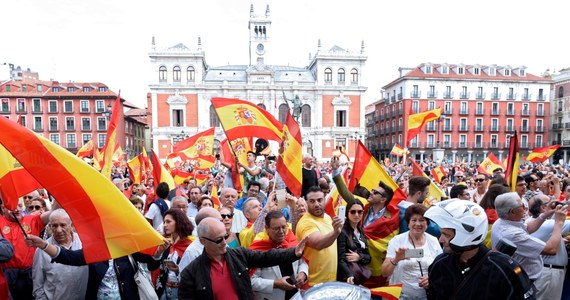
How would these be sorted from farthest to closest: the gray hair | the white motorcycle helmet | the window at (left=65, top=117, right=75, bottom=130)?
the window at (left=65, top=117, right=75, bottom=130) → the gray hair → the white motorcycle helmet

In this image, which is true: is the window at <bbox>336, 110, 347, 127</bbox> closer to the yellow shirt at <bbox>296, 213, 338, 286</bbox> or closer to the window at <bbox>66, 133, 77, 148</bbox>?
the window at <bbox>66, 133, 77, 148</bbox>

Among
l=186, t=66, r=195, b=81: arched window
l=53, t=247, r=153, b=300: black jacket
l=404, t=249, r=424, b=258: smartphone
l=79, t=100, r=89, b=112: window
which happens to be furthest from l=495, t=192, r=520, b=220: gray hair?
l=79, t=100, r=89, b=112: window

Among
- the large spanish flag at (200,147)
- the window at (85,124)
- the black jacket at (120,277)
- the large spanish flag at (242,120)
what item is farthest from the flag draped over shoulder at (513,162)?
the window at (85,124)

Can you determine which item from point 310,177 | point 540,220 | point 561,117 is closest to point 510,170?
point 540,220

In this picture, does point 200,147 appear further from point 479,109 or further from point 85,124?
point 479,109

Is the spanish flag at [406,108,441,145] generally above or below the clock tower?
below

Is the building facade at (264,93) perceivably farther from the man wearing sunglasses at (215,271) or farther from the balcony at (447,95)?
the man wearing sunglasses at (215,271)

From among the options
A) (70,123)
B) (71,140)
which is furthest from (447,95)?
(71,140)

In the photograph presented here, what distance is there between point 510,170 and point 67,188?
19.4ft

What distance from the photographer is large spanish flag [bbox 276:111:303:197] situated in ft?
15.5

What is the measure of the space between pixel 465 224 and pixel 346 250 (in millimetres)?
1562

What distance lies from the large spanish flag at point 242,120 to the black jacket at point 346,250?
329 centimetres

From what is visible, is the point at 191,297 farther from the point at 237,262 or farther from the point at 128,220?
the point at 128,220

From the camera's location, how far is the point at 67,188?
9.06 feet
